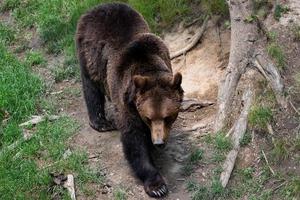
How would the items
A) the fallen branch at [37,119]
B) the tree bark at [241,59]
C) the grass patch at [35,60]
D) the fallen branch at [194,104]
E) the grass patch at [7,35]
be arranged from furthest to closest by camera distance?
the grass patch at [7,35]
the grass patch at [35,60]
the fallen branch at [37,119]
the fallen branch at [194,104]
the tree bark at [241,59]

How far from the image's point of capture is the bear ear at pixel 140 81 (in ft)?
20.4

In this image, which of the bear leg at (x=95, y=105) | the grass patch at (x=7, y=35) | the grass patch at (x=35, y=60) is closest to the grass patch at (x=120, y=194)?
the bear leg at (x=95, y=105)

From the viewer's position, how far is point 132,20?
740cm

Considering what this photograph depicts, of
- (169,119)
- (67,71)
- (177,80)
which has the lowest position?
(67,71)

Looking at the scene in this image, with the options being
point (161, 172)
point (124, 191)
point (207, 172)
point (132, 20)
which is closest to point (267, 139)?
point (207, 172)

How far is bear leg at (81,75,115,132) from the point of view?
761 cm

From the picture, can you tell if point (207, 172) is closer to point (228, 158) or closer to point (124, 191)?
point (228, 158)

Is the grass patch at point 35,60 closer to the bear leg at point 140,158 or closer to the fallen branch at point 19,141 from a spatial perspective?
the fallen branch at point 19,141

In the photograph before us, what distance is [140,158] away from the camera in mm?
6629

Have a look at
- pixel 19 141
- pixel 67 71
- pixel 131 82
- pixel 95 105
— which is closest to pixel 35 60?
pixel 67 71

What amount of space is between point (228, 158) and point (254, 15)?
178 cm

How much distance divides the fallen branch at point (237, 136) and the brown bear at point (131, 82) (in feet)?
2.07

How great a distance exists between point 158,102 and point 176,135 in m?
1.11

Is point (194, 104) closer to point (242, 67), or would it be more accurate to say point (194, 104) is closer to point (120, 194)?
point (242, 67)
